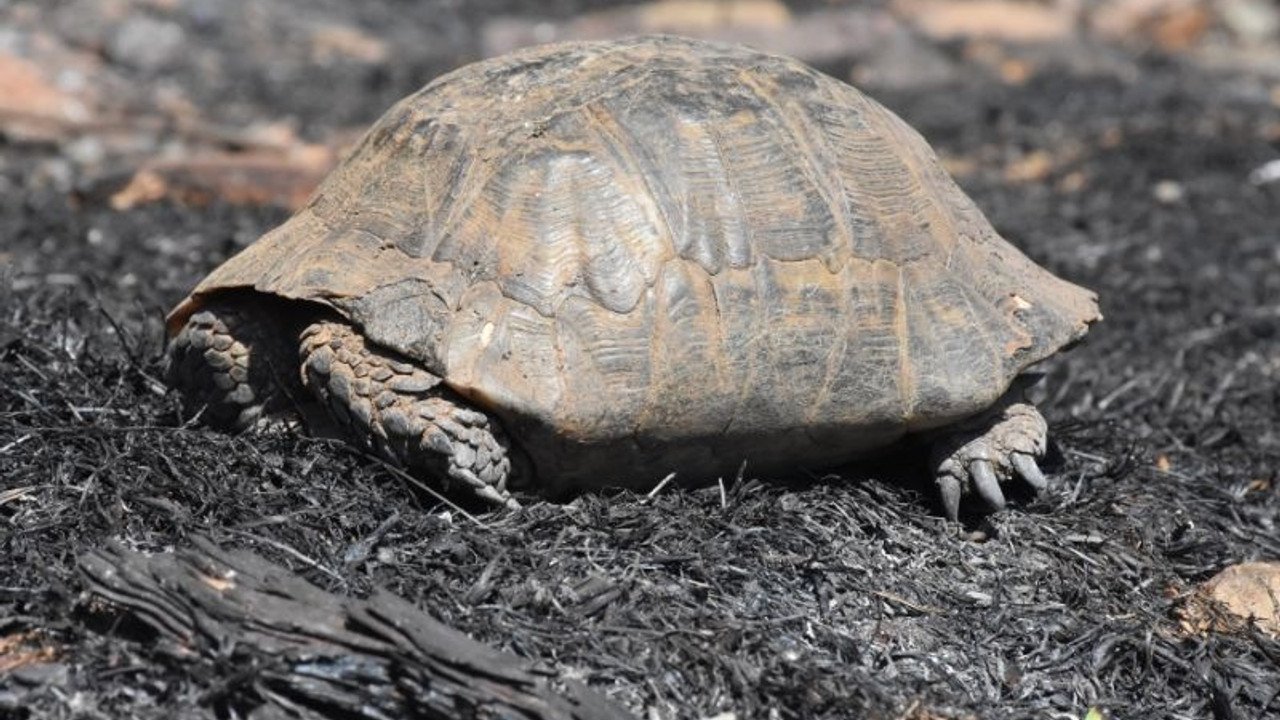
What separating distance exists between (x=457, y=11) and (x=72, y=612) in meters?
11.2

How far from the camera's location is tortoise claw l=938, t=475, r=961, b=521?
4449mm

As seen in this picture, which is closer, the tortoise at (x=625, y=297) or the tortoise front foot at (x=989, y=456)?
the tortoise at (x=625, y=297)

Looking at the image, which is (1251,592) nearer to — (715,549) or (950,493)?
(950,493)

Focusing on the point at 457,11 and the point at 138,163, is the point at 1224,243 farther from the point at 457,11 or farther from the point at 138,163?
the point at 457,11

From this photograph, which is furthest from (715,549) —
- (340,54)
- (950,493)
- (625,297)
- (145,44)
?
(340,54)

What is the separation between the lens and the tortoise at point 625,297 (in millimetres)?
3906

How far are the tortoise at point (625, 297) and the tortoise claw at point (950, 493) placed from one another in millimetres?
14

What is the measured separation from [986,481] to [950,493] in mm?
108

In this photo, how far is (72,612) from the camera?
11.5ft

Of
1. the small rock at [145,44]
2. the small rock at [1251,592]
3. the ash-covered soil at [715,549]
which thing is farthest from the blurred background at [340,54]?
the small rock at [1251,592]

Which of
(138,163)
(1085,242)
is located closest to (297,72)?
(138,163)

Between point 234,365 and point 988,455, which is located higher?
point 234,365

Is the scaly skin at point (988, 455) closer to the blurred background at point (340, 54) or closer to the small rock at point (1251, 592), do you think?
the small rock at point (1251, 592)

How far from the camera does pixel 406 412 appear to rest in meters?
3.87
